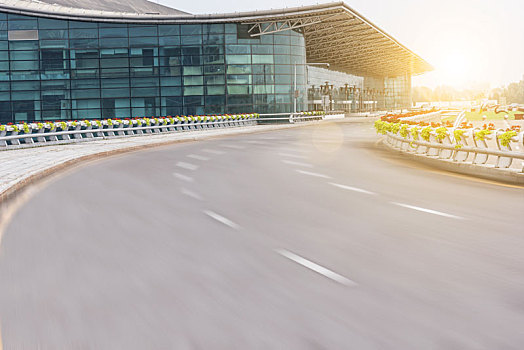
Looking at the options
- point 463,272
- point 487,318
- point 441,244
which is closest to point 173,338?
point 487,318

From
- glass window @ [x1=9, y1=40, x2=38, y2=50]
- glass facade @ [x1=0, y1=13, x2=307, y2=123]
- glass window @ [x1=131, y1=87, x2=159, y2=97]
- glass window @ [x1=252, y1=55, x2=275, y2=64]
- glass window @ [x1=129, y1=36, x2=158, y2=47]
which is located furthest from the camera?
glass window @ [x1=252, y1=55, x2=275, y2=64]

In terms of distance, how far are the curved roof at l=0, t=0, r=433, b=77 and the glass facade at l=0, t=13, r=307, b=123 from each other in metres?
1.86

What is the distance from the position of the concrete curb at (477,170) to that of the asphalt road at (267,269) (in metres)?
2.00

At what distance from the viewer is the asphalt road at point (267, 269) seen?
4.66 metres

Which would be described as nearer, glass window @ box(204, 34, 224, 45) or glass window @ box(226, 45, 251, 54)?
glass window @ box(204, 34, 224, 45)

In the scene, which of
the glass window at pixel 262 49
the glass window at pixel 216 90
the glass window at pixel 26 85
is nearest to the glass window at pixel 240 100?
the glass window at pixel 216 90

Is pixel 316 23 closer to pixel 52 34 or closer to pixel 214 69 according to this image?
pixel 214 69

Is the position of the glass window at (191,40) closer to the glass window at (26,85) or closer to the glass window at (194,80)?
the glass window at (194,80)

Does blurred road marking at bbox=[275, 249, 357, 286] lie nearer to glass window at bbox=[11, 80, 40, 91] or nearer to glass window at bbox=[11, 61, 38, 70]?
glass window at bbox=[11, 80, 40, 91]

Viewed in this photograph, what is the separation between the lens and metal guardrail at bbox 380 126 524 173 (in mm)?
16031

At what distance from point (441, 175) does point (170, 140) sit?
20.9m

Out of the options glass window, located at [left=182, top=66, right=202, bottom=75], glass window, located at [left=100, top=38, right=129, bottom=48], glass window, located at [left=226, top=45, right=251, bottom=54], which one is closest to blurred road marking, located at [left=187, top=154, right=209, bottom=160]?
glass window, located at [left=182, top=66, right=202, bottom=75]

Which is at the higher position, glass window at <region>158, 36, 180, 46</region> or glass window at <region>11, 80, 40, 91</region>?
glass window at <region>158, 36, 180, 46</region>

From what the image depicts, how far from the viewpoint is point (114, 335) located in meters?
4.64
